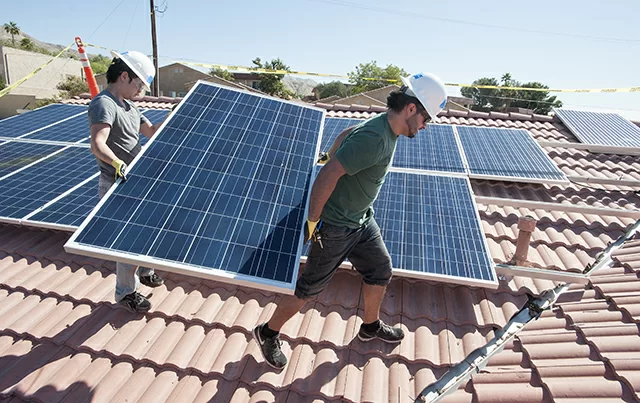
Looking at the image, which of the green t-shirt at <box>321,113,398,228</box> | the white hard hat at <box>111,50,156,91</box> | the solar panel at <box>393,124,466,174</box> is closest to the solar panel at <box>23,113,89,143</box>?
the white hard hat at <box>111,50,156,91</box>

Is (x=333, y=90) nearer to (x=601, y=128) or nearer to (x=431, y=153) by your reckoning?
(x=601, y=128)

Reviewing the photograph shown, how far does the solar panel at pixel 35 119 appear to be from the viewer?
7.17m

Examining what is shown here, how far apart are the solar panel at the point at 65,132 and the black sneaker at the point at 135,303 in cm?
396

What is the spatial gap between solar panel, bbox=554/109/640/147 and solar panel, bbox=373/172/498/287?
433 centimetres

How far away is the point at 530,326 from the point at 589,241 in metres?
2.04

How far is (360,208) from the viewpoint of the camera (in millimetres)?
3094

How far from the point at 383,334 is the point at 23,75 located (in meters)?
55.0

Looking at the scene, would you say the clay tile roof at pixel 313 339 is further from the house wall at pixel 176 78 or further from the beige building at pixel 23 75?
the house wall at pixel 176 78

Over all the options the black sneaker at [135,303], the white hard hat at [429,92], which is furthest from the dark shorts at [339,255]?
the black sneaker at [135,303]

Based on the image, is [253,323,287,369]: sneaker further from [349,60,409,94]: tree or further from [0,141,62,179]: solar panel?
[349,60,409,94]: tree

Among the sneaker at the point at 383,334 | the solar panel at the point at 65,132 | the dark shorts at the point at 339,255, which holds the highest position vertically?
the dark shorts at the point at 339,255

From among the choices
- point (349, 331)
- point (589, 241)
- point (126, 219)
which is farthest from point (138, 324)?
point (589, 241)

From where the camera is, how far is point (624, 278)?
11.6ft

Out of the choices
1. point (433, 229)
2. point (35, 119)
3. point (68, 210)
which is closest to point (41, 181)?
point (68, 210)
